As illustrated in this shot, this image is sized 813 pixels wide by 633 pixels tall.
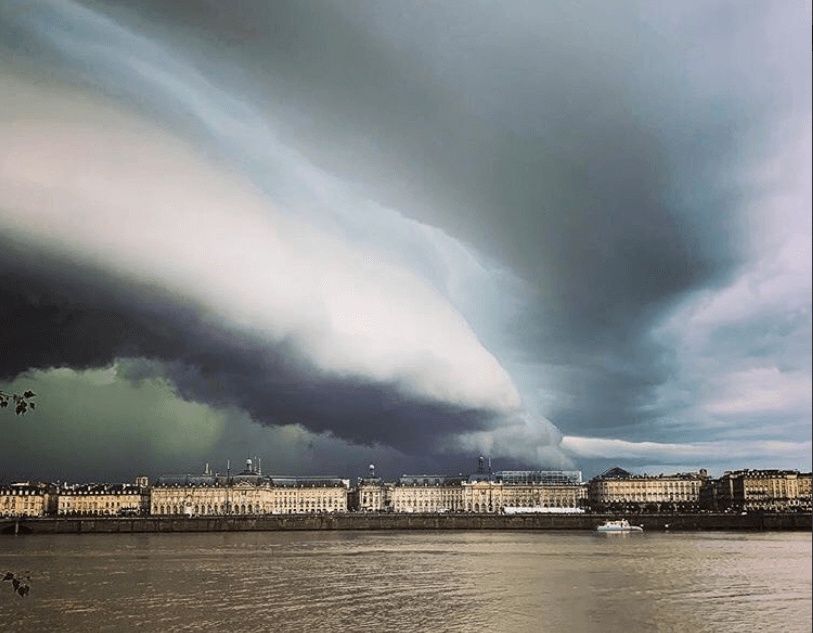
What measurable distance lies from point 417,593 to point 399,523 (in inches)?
5126

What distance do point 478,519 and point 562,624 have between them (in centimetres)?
13496

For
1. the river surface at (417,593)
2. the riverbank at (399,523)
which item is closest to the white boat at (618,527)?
the riverbank at (399,523)

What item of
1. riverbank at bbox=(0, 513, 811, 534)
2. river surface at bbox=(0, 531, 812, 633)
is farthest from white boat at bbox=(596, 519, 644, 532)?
river surface at bbox=(0, 531, 812, 633)

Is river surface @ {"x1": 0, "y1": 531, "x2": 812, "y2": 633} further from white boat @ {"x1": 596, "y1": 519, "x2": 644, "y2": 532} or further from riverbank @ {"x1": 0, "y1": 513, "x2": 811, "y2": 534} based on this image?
riverbank @ {"x1": 0, "y1": 513, "x2": 811, "y2": 534}

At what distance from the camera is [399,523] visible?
178 meters

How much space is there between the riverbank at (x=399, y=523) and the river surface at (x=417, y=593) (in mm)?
83000

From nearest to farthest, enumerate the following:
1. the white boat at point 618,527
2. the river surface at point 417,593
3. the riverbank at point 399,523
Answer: the river surface at point 417,593 → the white boat at point 618,527 → the riverbank at point 399,523

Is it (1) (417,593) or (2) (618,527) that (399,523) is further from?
(1) (417,593)

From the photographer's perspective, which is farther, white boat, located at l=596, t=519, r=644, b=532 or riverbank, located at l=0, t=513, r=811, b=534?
riverbank, located at l=0, t=513, r=811, b=534

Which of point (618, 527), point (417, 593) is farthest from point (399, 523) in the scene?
point (417, 593)

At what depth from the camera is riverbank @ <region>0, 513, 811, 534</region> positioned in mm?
161375

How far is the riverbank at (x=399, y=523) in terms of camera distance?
161 metres

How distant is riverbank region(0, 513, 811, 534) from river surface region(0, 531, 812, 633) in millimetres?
83000

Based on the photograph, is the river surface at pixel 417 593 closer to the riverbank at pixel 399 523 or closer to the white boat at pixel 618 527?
the white boat at pixel 618 527
